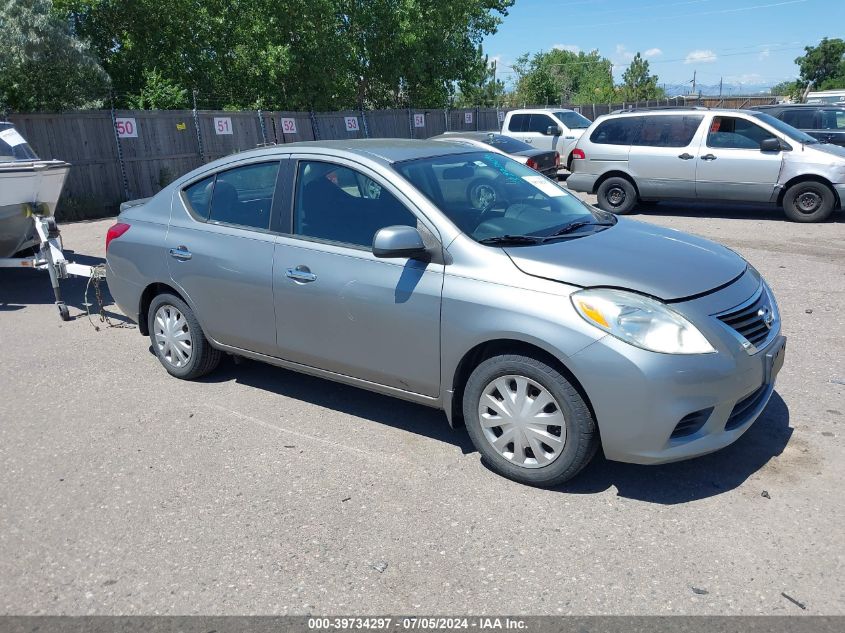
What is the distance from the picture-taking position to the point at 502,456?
3.92 metres

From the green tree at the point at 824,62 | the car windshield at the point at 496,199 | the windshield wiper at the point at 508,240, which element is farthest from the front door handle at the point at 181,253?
the green tree at the point at 824,62

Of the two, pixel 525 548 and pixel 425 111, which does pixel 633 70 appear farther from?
pixel 525 548

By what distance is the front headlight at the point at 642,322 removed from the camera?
3.45 metres

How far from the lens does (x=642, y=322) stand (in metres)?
3.50

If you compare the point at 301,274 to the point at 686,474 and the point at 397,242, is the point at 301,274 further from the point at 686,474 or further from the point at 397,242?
the point at 686,474

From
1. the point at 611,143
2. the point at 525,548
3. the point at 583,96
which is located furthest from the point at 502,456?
the point at 583,96

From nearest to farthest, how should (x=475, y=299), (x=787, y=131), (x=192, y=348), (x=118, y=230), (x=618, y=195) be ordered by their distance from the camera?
(x=475, y=299) → (x=192, y=348) → (x=118, y=230) → (x=787, y=131) → (x=618, y=195)

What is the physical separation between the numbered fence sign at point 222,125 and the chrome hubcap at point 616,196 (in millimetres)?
11869

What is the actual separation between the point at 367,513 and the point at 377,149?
7.60ft

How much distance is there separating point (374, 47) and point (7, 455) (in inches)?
1134

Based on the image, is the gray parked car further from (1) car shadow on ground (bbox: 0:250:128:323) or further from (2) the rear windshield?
(2) the rear windshield

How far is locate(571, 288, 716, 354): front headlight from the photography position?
3.45 m

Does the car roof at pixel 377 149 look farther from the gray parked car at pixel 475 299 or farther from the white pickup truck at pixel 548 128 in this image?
the white pickup truck at pixel 548 128

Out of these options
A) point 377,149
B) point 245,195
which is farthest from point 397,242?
point 245,195
